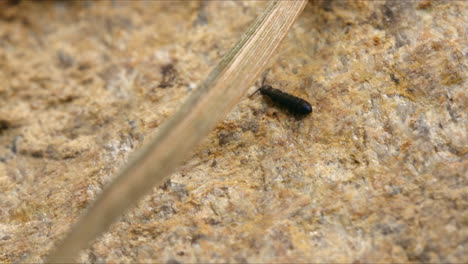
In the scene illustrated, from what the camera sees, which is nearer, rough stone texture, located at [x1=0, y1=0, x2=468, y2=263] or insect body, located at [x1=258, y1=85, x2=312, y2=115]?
rough stone texture, located at [x1=0, y1=0, x2=468, y2=263]

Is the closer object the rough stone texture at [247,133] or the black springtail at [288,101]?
the rough stone texture at [247,133]

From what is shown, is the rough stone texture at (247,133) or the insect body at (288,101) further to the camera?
the insect body at (288,101)

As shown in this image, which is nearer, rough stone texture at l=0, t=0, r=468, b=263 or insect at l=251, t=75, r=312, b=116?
rough stone texture at l=0, t=0, r=468, b=263

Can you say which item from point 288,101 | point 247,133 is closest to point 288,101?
point 288,101

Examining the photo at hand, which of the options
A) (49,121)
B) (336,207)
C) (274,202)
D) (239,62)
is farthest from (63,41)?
(336,207)

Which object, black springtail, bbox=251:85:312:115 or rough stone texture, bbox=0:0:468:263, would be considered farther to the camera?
black springtail, bbox=251:85:312:115
